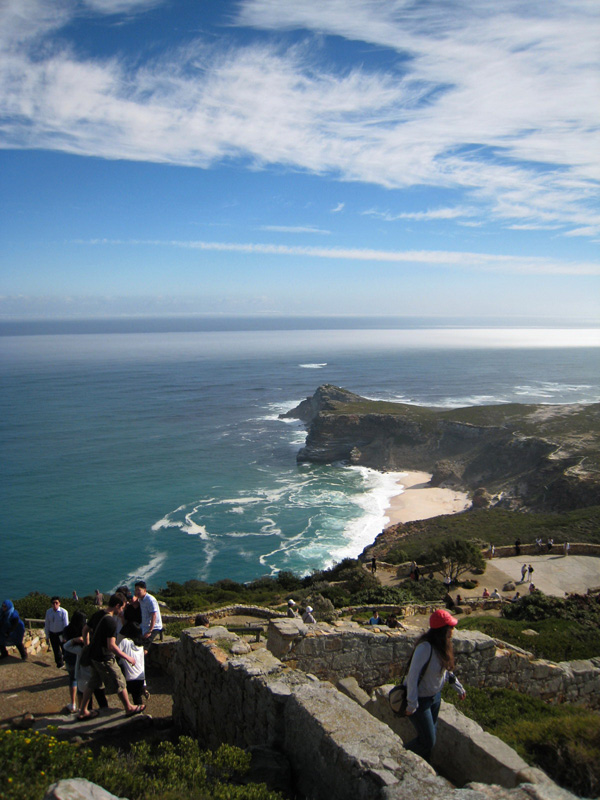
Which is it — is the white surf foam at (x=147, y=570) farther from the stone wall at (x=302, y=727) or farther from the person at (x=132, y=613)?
the stone wall at (x=302, y=727)

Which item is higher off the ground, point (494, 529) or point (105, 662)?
point (105, 662)

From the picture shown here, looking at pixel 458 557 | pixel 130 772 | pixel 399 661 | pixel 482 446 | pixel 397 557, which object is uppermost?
→ pixel 130 772

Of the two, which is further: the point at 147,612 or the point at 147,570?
the point at 147,570

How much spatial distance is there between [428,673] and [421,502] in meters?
49.6

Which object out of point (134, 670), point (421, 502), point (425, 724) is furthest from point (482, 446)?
point (425, 724)

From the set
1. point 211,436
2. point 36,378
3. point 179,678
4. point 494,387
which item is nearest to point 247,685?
point 179,678

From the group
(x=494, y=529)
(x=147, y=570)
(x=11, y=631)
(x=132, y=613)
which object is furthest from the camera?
(x=494, y=529)

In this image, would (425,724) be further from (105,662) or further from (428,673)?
(105,662)

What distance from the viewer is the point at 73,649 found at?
7730 millimetres

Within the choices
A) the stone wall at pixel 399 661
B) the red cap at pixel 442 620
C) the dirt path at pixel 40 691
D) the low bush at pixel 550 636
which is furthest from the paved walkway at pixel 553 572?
the red cap at pixel 442 620

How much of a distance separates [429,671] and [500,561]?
80.3ft

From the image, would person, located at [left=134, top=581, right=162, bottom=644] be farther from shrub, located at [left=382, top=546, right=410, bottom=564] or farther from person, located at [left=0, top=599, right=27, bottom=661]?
shrub, located at [left=382, top=546, right=410, bottom=564]

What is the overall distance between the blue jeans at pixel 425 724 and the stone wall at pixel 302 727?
1.60 ft

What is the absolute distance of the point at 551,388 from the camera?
131m
